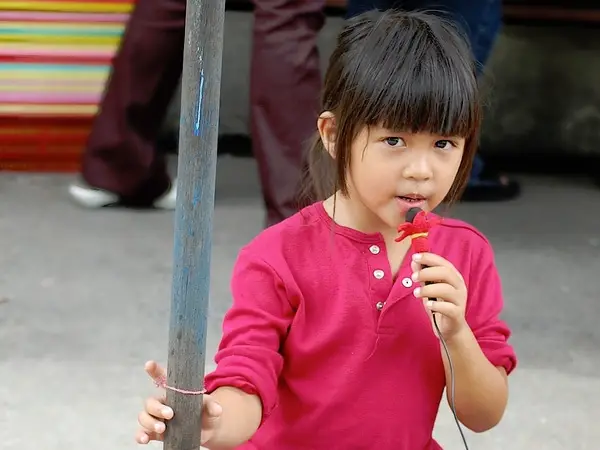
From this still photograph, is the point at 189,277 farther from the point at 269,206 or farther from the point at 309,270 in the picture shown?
the point at 269,206

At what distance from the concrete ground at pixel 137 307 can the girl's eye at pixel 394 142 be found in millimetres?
663

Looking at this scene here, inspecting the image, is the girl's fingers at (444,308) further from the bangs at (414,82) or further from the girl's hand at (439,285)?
the bangs at (414,82)

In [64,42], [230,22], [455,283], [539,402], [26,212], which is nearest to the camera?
[455,283]

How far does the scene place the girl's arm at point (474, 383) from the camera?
96 cm

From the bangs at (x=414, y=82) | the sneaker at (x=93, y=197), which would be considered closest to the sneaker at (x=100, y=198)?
the sneaker at (x=93, y=197)

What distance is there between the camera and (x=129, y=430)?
4.79 ft

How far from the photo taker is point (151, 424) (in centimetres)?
80

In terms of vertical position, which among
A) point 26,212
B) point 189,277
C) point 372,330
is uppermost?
point 189,277

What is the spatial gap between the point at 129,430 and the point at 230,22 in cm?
158

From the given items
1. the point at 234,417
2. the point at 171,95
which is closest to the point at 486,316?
the point at 234,417

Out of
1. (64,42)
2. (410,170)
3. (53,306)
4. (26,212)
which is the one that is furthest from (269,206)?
(410,170)

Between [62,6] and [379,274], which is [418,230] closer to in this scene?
[379,274]

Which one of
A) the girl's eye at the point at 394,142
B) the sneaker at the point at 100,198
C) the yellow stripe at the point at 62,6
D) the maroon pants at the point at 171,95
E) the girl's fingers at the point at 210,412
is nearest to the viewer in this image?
the girl's fingers at the point at 210,412

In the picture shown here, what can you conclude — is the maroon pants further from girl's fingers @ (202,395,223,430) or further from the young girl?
girl's fingers @ (202,395,223,430)
